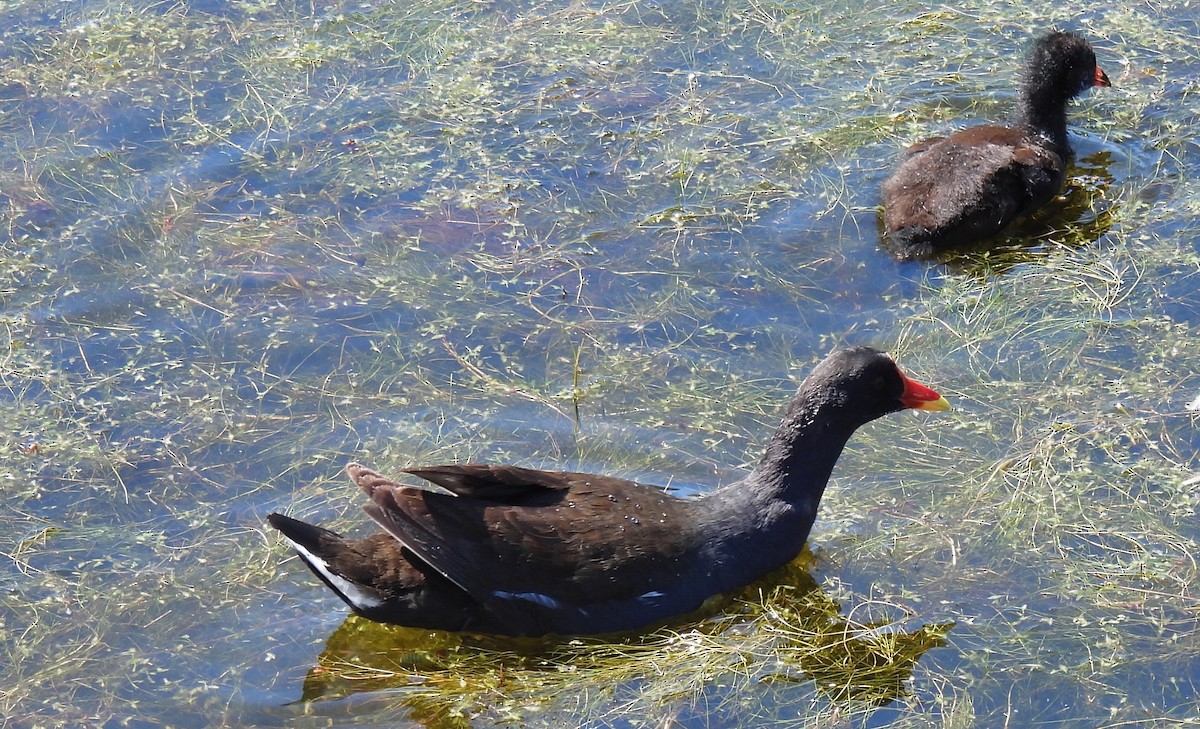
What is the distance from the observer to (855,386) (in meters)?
5.57

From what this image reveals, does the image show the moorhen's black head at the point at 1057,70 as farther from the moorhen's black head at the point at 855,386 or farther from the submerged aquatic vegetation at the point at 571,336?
the moorhen's black head at the point at 855,386

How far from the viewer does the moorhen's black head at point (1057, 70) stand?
7.80 metres

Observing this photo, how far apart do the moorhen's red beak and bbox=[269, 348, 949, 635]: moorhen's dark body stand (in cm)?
33

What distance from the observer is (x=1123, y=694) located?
5.05 m

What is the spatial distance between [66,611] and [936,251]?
4.15 metres

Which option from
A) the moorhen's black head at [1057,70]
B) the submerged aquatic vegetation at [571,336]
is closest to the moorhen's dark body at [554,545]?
the submerged aquatic vegetation at [571,336]

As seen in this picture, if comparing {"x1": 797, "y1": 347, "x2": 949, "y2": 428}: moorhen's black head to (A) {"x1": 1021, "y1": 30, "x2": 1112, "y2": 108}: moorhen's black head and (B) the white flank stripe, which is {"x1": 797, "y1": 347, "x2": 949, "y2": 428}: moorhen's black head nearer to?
(B) the white flank stripe

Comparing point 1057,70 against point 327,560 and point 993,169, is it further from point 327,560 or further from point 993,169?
point 327,560

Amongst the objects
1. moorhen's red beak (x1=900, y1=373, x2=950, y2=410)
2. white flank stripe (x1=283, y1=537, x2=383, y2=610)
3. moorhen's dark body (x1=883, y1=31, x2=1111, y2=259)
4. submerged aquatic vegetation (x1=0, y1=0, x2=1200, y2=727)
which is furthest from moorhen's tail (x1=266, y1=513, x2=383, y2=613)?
moorhen's dark body (x1=883, y1=31, x2=1111, y2=259)

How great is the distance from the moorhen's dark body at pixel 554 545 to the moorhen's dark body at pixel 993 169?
1889mm

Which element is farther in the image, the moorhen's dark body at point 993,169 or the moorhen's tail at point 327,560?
the moorhen's dark body at point 993,169

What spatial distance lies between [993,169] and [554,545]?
326 cm

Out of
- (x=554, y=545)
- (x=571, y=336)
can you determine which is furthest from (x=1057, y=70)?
(x=554, y=545)

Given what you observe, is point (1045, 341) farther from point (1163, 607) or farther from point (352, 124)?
point (352, 124)
